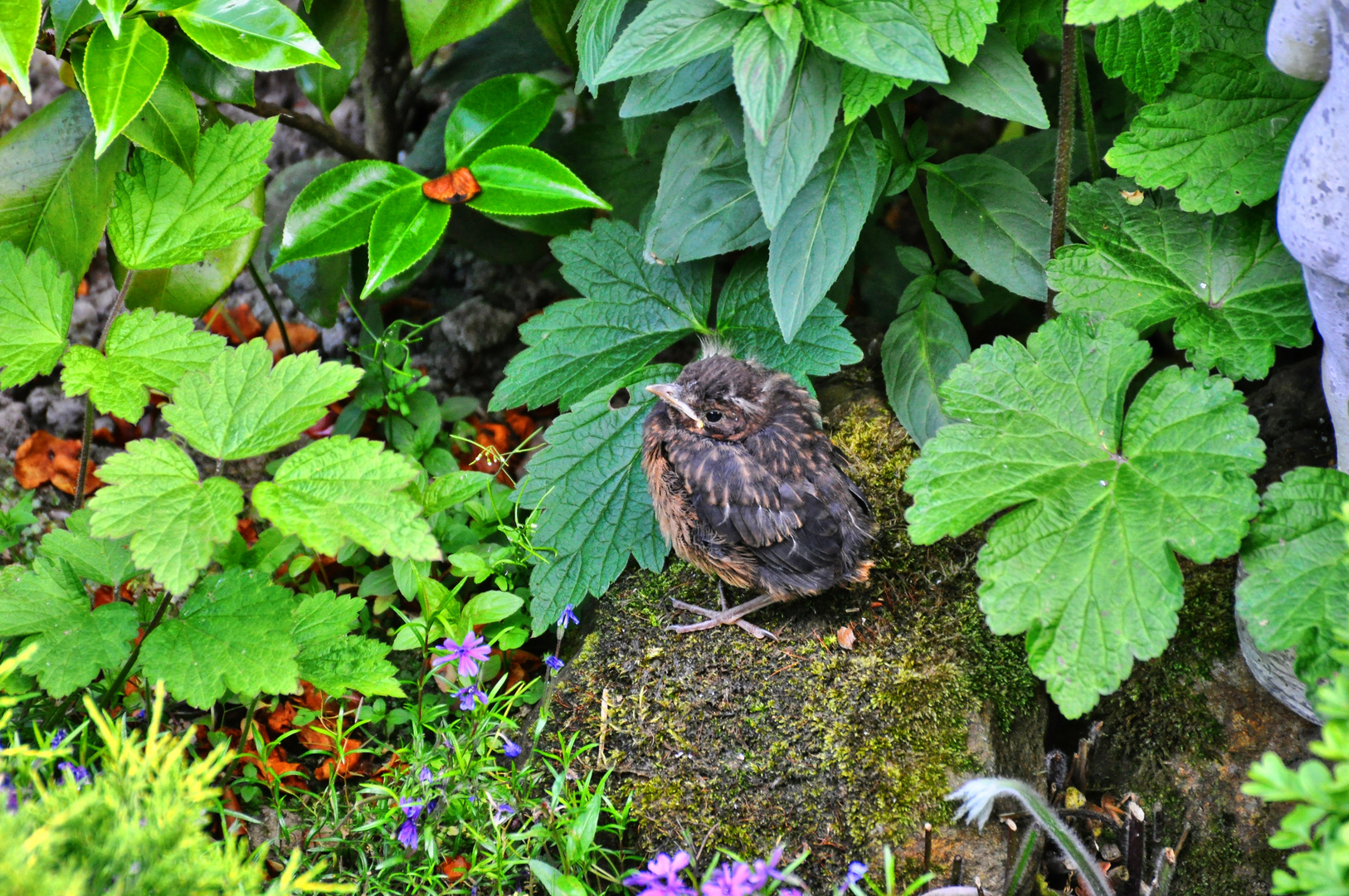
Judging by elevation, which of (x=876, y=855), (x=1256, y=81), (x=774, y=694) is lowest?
(x=876, y=855)

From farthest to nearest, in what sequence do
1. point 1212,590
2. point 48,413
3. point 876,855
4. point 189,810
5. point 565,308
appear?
point 48,413 → point 565,308 → point 1212,590 → point 876,855 → point 189,810

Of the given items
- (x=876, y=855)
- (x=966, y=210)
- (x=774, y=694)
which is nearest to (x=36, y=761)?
(x=774, y=694)

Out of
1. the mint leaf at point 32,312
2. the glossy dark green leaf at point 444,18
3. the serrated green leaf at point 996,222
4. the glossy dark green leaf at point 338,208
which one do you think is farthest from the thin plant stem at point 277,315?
the serrated green leaf at point 996,222

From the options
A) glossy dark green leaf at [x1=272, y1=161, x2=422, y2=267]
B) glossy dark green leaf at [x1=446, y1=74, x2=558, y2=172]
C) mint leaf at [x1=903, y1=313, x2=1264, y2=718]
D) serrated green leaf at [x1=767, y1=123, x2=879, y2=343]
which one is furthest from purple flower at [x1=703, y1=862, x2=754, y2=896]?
glossy dark green leaf at [x1=446, y1=74, x2=558, y2=172]

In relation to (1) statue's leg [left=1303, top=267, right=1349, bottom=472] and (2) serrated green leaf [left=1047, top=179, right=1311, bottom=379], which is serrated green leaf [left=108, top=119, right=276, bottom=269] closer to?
(2) serrated green leaf [left=1047, top=179, right=1311, bottom=379]

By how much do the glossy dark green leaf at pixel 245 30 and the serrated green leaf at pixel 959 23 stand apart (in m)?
1.52

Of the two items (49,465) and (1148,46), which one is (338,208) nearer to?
(49,465)

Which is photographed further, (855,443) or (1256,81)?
(855,443)

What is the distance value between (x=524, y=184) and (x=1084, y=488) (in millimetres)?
1718

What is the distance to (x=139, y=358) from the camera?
2549 millimetres

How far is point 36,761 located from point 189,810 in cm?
65

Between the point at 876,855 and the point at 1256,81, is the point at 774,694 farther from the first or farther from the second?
the point at 1256,81

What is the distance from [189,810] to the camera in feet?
5.57

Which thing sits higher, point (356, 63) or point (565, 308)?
point (356, 63)
